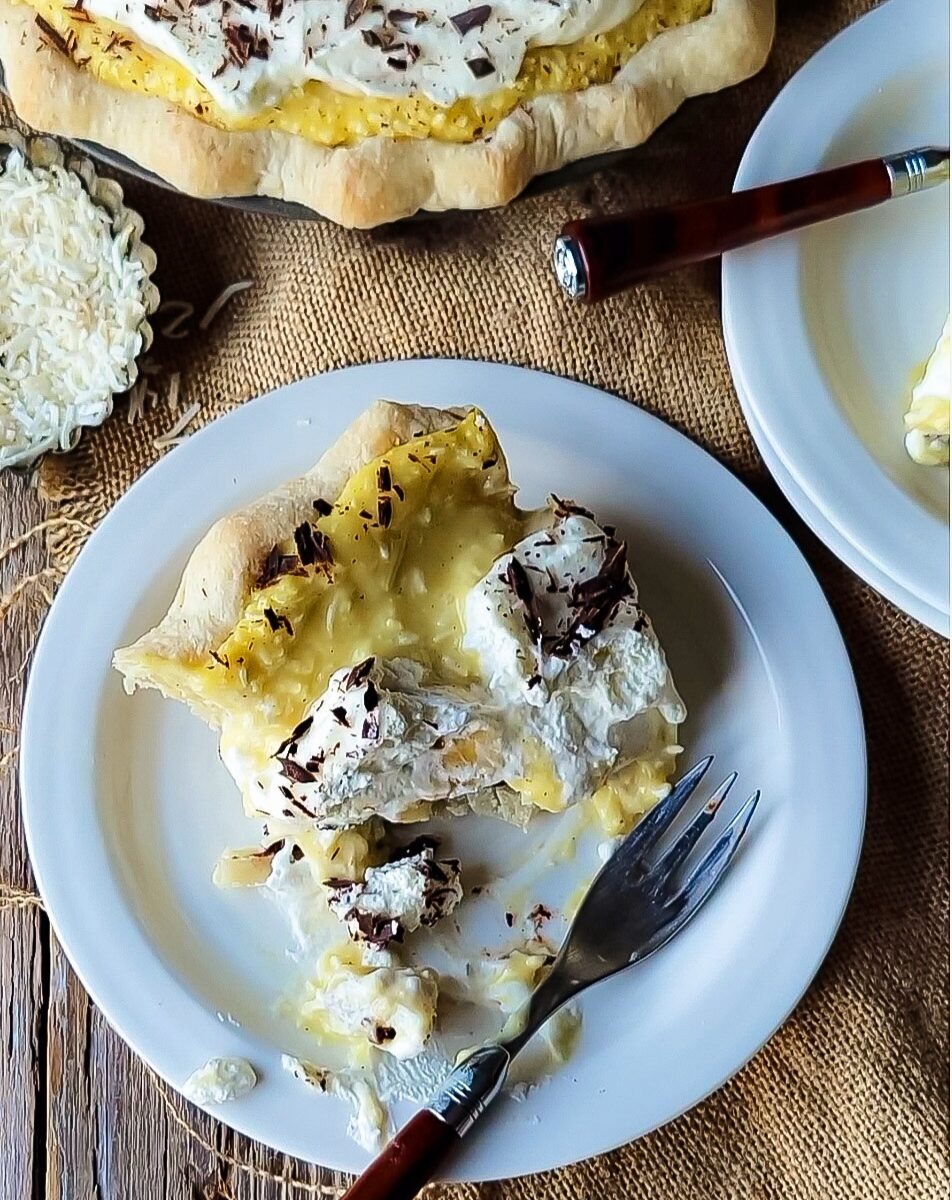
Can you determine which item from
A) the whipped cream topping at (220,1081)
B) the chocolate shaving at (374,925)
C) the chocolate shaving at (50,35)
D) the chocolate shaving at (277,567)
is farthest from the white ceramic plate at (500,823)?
the chocolate shaving at (50,35)

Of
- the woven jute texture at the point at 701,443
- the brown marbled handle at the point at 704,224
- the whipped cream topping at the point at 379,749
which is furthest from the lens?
the woven jute texture at the point at 701,443

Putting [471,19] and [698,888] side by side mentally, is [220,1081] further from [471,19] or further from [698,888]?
[471,19]

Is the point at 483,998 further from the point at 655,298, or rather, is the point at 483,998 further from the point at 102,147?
the point at 102,147

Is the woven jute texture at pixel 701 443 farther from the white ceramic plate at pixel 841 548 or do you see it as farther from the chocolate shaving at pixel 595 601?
the chocolate shaving at pixel 595 601

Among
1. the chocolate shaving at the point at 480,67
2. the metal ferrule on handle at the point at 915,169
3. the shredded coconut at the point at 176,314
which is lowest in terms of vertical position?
the shredded coconut at the point at 176,314

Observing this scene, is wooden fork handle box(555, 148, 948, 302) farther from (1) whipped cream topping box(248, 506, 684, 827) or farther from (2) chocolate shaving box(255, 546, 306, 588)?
(2) chocolate shaving box(255, 546, 306, 588)

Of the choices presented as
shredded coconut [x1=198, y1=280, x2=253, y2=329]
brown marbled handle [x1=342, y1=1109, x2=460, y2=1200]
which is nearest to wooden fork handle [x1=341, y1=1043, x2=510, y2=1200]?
brown marbled handle [x1=342, y1=1109, x2=460, y2=1200]

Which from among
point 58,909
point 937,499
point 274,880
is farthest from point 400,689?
point 937,499
